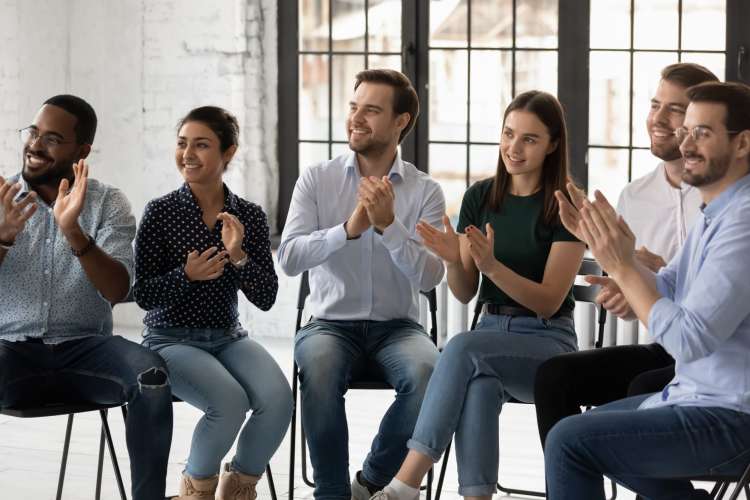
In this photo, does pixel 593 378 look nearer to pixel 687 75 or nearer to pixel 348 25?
pixel 687 75

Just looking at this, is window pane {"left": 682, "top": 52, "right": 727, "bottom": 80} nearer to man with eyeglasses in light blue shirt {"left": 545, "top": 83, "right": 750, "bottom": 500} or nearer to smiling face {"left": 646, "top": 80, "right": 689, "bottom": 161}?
smiling face {"left": 646, "top": 80, "right": 689, "bottom": 161}

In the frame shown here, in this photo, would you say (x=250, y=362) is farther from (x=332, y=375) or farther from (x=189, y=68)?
(x=189, y=68)

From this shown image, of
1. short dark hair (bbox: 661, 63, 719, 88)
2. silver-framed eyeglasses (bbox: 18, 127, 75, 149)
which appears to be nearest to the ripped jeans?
silver-framed eyeglasses (bbox: 18, 127, 75, 149)

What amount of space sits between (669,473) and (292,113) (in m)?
4.47

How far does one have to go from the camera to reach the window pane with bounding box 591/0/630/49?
6.27m

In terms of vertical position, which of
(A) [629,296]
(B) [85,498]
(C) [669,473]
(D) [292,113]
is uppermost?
(D) [292,113]

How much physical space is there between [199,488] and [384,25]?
12.2ft

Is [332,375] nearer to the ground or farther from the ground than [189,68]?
nearer to the ground

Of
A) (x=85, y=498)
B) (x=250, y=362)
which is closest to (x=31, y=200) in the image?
(x=250, y=362)

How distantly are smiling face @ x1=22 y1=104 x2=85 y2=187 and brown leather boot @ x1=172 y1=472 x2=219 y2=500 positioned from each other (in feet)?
3.17

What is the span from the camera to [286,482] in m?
4.27

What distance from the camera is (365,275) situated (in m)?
3.85

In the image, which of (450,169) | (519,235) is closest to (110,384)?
(519,235)

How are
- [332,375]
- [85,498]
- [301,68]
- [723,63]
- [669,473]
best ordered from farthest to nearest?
[301,68]
[723,63]
[85,498]
[332,375]
[669,473]
